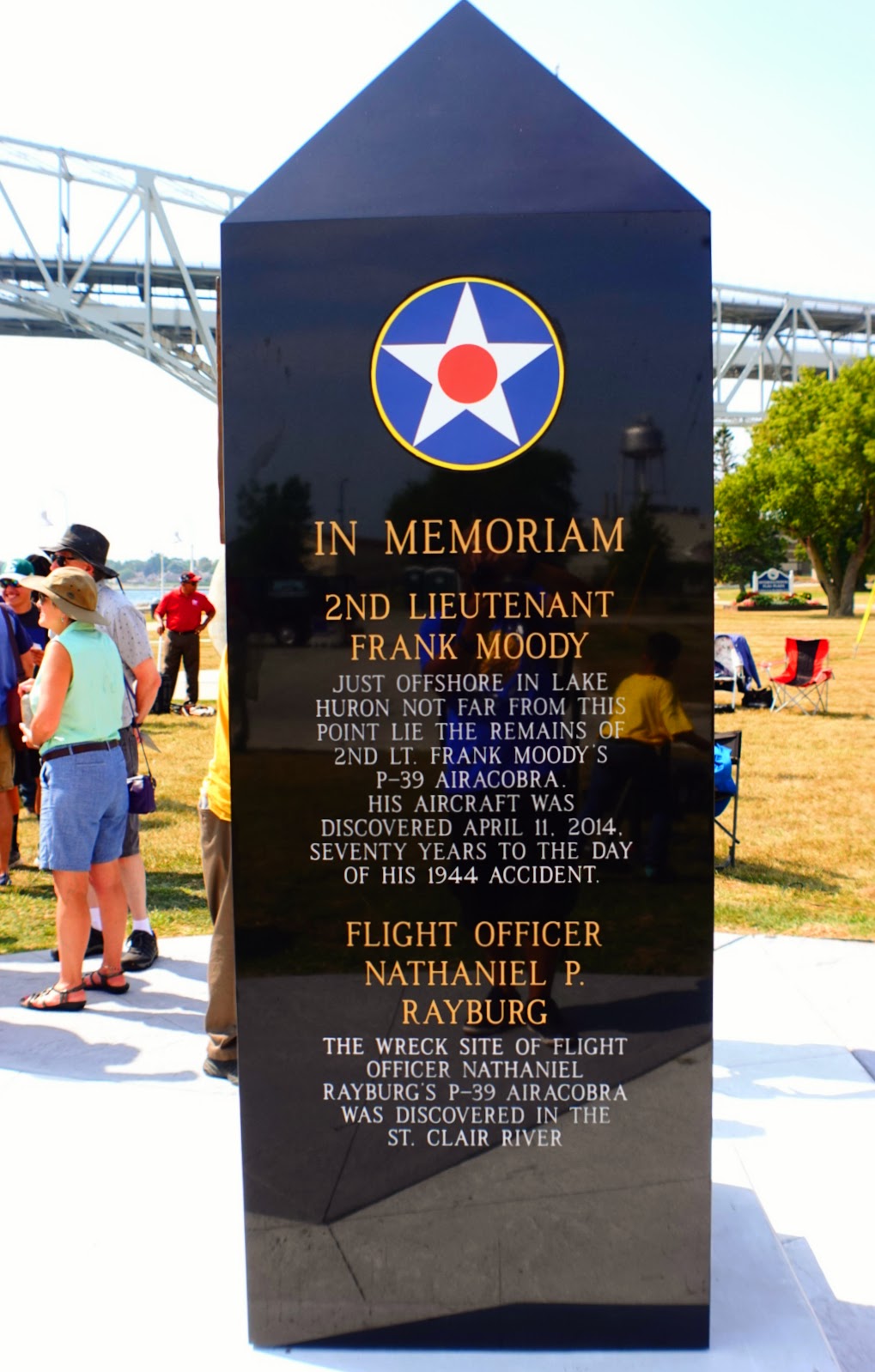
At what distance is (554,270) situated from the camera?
2404 millimetres

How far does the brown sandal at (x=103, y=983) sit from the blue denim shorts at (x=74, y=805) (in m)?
0.60

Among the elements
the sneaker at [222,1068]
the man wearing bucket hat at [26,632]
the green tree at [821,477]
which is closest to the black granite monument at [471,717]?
the sneaker at [222,1068]

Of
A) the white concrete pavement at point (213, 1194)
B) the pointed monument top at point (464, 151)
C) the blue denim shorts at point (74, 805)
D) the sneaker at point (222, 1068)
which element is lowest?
the white concrete pavement at point (213, 1194)

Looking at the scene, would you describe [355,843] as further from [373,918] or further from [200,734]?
[200,734]

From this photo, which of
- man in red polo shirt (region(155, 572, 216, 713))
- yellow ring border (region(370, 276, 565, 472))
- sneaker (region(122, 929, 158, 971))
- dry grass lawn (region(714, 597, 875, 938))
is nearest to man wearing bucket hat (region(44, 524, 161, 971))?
sneaker (region(122, 929, 158, 971))

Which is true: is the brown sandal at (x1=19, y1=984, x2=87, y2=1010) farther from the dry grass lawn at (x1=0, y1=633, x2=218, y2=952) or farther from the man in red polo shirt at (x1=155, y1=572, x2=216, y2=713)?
the man in red polo shirt at (x1=155, y1=572, x2=216, y2=713)

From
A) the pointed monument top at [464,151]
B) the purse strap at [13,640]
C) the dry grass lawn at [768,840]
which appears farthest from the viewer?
the purse strap at [13,640]

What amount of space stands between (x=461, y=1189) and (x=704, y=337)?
1940mm

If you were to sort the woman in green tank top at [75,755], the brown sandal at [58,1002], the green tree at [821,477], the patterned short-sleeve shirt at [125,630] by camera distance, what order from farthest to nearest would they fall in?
the green tree at [821,477] → the patterned short-sleeve shirt at [125,630] → the brown sandal at [58,1002] → the woman in green tank top at [75,755]

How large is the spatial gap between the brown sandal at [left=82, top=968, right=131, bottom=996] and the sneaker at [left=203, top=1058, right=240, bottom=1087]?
3.32 feet

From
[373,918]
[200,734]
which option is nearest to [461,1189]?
[373,918]

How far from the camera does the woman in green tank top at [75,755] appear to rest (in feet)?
14.9

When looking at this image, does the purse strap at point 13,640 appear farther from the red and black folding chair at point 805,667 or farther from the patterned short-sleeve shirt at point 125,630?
the red and black folding chair at point 805,667

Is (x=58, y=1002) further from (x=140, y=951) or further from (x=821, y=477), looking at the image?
(x=821, y=477)
